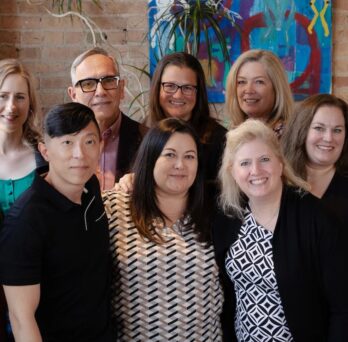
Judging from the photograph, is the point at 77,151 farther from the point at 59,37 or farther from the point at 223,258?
the point at 59,37

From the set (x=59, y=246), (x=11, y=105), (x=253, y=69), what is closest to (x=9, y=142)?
(x=11, y=105)

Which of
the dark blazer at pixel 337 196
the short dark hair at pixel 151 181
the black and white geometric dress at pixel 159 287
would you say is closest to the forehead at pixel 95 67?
the short dark hair at pixel 151 181

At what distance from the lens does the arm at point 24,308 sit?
1596mm

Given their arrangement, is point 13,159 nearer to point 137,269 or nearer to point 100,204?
point 100,204

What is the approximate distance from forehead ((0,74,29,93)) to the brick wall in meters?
1.43

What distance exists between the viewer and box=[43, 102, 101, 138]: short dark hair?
1.69 m

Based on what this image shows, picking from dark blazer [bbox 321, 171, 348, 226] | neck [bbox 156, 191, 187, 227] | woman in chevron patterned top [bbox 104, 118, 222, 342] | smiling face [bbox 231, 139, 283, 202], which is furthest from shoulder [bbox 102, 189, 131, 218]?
dark blazer [bbox 321, 171, 348, 226]

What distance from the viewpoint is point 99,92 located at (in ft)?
8.27

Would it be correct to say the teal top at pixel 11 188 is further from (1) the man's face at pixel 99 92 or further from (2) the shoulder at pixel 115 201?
(1) the man's face at pixel 99 92

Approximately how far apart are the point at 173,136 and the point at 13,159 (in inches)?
28.9

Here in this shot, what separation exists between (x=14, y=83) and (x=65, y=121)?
0.75 meters

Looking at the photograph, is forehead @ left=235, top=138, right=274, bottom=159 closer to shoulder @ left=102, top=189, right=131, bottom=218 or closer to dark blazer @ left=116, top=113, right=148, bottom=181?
shoulder @ left=102, top=189, right=131, bottom=218

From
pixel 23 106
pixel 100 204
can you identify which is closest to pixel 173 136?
pixel 100 204

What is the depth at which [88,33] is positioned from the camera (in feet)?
12.2
